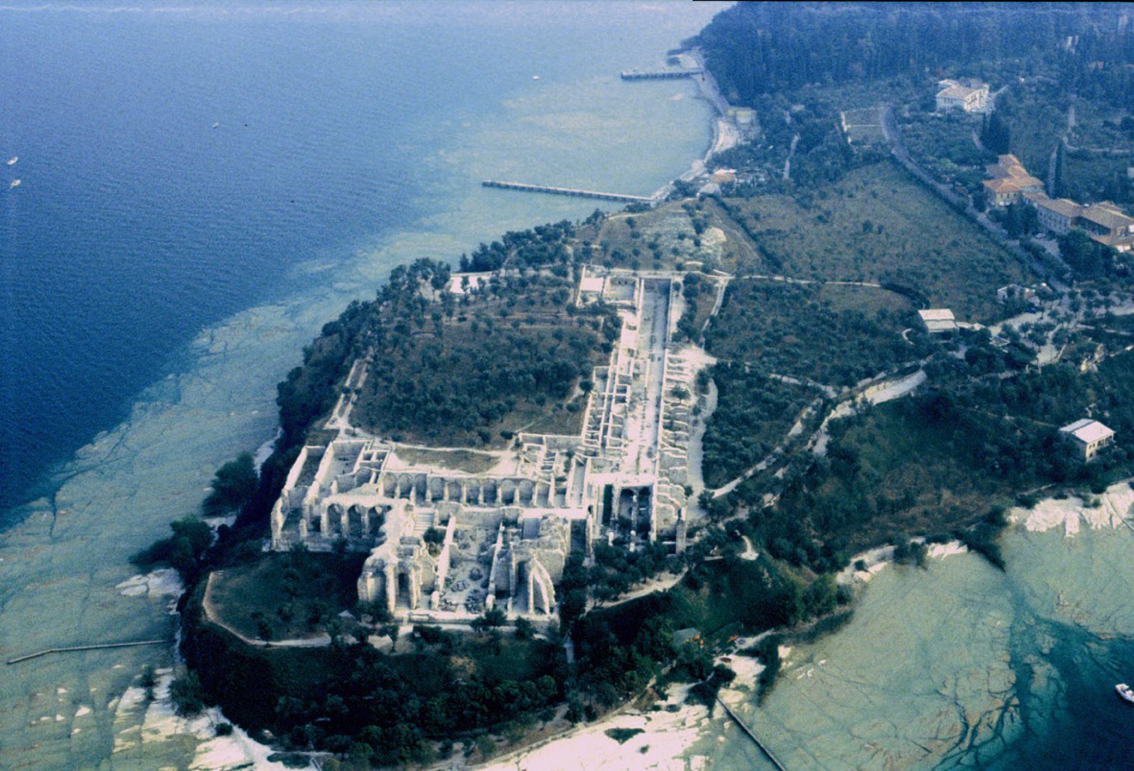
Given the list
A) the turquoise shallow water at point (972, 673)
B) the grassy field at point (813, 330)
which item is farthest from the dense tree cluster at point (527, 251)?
the turquoise shallow water at point (972, 673)

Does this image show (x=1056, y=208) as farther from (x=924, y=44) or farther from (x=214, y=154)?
(x=214, y=154)

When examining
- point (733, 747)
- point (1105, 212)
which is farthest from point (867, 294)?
point (733, 747)

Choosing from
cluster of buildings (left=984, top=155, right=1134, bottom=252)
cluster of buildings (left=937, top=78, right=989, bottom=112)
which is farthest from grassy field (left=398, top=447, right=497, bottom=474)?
cluster of buildings (left=937, top=78, right=989, bottom=112)

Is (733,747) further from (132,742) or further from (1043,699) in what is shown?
(132,742)

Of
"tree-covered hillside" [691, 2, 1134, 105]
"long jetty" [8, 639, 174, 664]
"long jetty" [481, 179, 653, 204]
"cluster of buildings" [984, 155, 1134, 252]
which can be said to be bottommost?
"long jetty" [8, 639, 174, 664]

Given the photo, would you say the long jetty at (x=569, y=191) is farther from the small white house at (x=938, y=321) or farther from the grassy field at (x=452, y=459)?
the grassy field at (x=452, y=459)

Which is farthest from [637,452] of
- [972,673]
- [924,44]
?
[924,44]

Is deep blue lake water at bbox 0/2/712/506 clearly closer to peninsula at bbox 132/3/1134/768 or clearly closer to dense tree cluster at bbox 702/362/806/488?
peninsula at bbox 132/3/1134/768
